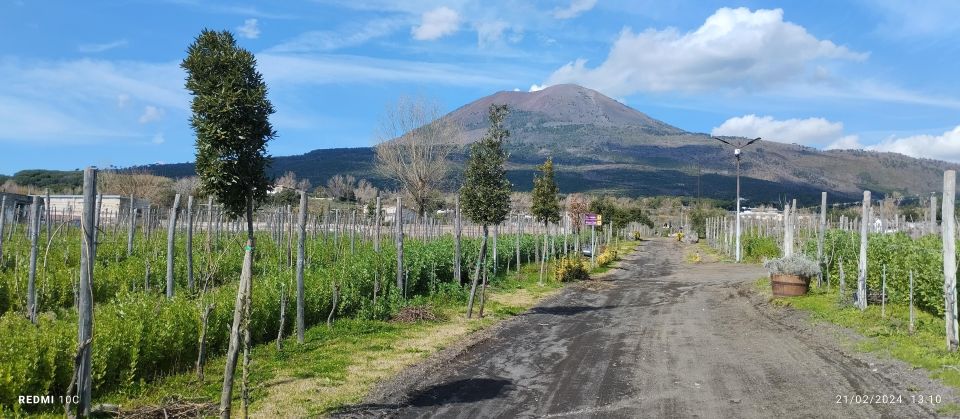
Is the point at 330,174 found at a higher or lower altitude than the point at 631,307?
higher

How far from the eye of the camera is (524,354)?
10.7 m

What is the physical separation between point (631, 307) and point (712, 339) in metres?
5.46

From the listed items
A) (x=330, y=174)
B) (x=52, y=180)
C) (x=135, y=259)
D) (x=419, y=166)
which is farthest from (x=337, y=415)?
(x=330, y=174)

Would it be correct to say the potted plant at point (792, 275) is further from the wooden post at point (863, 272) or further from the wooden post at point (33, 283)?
the wooden post at point (33, 283)

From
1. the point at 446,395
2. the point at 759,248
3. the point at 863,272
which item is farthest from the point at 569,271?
the point at 446,395

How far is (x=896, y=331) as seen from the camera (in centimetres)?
1156

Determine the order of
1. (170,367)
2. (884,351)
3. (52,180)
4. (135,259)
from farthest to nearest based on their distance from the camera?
(52,180) < (135,259) < (884,351) < (170,367)

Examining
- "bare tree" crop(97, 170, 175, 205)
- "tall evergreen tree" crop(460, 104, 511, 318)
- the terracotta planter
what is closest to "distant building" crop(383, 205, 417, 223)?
"tall evergreen tree" crop(460, 104, 511, 318)

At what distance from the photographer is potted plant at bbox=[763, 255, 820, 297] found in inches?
707

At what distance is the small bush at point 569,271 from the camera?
24.8 metres

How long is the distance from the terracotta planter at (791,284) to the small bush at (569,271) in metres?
8.33

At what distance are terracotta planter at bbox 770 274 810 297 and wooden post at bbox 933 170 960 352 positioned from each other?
776cm

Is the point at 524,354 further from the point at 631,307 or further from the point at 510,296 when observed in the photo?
the point at 510,296

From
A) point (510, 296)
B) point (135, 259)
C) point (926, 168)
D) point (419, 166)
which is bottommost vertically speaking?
point (510, 296)
